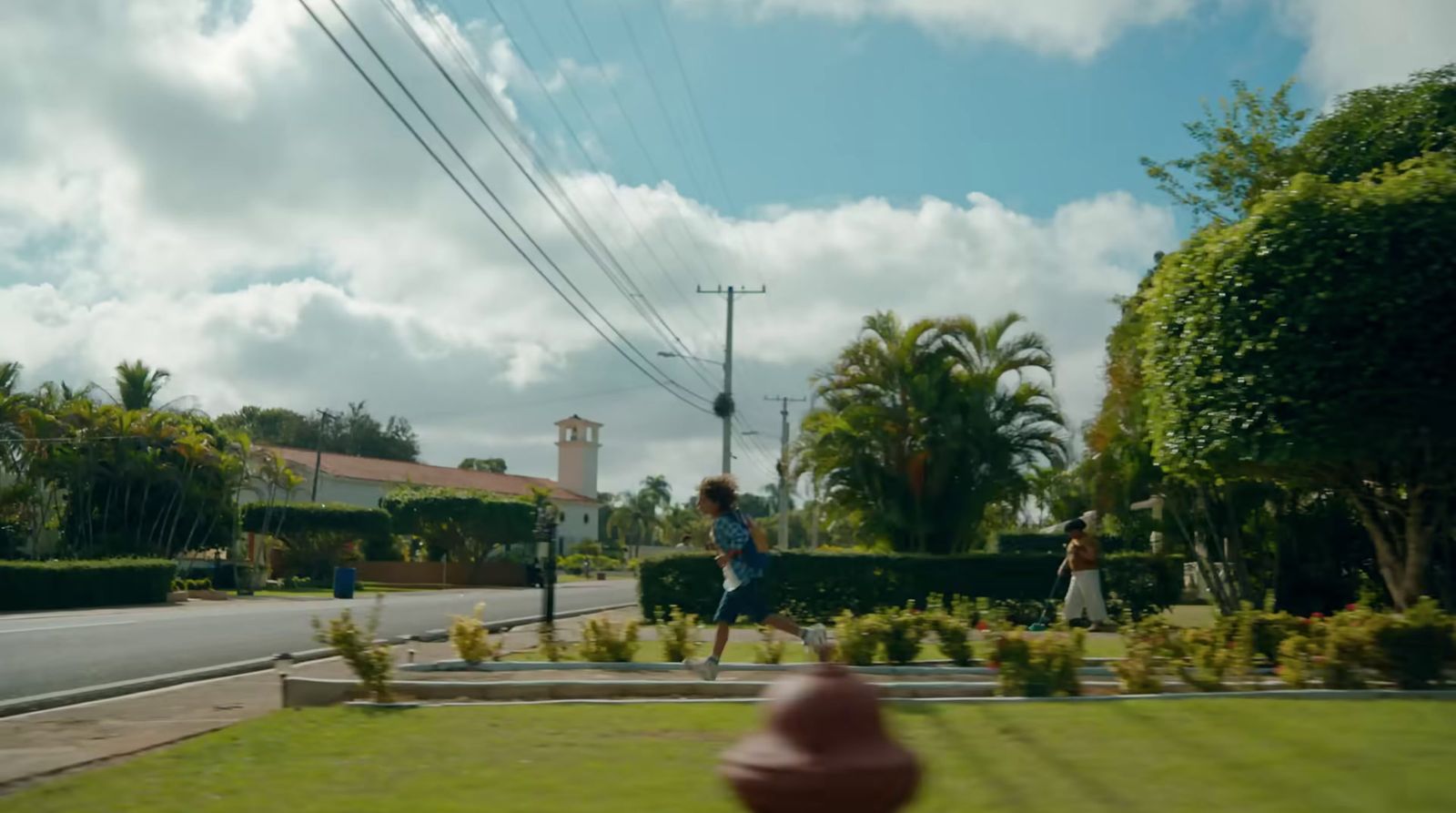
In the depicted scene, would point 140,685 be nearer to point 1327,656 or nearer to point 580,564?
point 1327,656

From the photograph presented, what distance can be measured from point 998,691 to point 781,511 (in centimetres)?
4301

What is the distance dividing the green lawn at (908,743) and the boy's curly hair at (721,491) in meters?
2.48

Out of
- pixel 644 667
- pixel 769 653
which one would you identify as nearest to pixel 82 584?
pixel 644 667

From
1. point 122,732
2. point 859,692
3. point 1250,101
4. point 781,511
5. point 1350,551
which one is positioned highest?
point 1250,101

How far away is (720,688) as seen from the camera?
938 cm

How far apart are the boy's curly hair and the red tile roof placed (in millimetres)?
57274

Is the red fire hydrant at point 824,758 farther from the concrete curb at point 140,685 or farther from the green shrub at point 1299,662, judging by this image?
the concrete curb at point 140,685

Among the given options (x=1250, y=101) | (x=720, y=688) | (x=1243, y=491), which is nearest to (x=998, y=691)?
(x=720, y=688)

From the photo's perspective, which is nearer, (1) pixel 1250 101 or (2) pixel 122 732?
(2) pixel 122 732

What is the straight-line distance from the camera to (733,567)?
1001 centimetres

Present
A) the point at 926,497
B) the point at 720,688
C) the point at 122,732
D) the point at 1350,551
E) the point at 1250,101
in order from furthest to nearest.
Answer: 1. the point at 926,497
2. the point at 1250,101
3. the point at 1350,551
4. the point at 720,688
5. the point at 122,732

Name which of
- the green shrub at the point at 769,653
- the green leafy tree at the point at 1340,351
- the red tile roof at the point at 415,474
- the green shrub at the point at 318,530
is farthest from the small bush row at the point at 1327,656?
the red tile roof at the point at 415,474

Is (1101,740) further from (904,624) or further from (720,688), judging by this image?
(904,624)

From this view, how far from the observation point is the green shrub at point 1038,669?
8438mm
